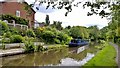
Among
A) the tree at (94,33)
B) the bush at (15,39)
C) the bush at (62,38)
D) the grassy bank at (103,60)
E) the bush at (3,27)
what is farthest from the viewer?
the tree at (94,33)

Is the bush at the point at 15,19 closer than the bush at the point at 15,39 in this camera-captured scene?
No

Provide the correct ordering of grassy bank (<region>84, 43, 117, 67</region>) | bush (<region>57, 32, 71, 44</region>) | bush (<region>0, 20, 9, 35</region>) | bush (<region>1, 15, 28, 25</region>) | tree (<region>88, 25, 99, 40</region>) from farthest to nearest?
tree (<region>88, 25, 99, 40</region>) < bush (<region>57, 32, 71, 44</region>) < bush (<region>1, 15, 28, 25</region>) < bush (<region>0, 20, 9, 35</region>) < grassy bank (<region>84, 43, 117, 67</region>)

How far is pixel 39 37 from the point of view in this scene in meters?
34.8

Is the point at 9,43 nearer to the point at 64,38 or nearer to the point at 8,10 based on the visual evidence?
the point at 8,10

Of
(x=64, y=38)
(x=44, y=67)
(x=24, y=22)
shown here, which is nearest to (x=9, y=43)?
(x=44, y=67)

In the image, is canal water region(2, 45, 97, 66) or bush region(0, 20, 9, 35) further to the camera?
bush region(0, 20, 9, 35)

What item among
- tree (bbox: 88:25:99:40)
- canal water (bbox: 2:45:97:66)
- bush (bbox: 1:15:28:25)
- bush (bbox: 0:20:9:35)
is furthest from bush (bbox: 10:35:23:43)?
tree (bbox: 88:25:99:40)

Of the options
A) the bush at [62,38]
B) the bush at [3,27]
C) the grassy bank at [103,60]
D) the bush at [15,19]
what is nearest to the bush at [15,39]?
the bush at [3,27]

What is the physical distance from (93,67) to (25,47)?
1222cm

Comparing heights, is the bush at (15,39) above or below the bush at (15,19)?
below

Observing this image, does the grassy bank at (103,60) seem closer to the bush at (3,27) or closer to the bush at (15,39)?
the bush at (15,39)

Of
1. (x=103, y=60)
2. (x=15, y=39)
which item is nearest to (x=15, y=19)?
(x=15, y=39)

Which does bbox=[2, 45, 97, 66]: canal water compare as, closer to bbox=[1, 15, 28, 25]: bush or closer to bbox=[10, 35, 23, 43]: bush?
bbox=[10, 35, 23, 43]: bush

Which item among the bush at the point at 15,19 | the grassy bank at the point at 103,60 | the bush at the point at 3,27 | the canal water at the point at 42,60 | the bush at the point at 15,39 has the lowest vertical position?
the canal water at the point at 42,60
